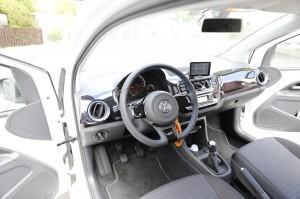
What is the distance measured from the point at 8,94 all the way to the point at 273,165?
2.01 m

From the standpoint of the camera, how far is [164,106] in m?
1.52

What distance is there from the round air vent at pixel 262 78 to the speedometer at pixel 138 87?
1122mm

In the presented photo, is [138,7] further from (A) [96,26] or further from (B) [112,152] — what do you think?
(B) [112,152]

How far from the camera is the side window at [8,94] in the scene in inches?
79.7

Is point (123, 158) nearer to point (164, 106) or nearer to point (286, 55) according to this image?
point (164, 106)

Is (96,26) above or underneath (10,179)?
above

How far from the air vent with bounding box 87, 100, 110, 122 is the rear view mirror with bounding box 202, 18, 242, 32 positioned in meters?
0.75

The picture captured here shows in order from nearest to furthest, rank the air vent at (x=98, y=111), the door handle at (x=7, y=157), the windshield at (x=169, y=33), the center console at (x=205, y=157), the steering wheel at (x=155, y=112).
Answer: the windshield at (x=169, y=33) < the steering wheel at (x=155, y=112) < the air vent at (x=98, y=111) < the door handle at (x=7, y=157) < the center console at (x=205, y=157)

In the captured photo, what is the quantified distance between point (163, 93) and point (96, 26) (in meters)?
0.67

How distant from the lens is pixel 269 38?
2357mm

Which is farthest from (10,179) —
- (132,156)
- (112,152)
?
(132,156)

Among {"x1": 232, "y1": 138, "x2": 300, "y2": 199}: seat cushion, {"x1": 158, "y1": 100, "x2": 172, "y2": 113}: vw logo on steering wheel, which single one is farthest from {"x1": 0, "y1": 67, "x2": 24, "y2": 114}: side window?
{"x1": 232, "y1": 138, "x2": 300, "y2": 199}: seat cushion

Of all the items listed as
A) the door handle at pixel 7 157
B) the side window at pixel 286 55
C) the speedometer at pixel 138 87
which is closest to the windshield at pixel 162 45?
the speedometer at pixel 138 87

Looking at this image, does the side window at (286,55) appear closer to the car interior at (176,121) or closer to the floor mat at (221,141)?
the car interior at (176,121)
